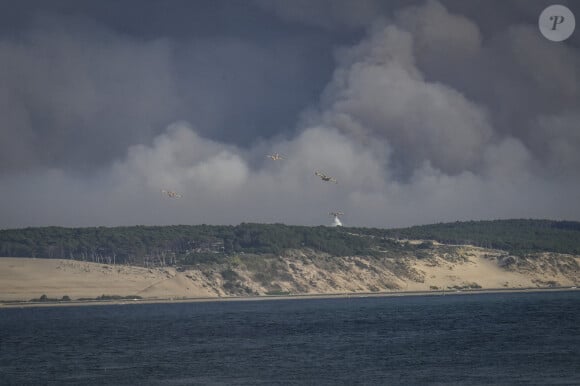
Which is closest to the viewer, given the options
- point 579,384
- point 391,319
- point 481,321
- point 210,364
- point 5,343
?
point 579,384

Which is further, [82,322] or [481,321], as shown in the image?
[82,322]

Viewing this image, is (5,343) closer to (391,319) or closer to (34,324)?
(34,324)

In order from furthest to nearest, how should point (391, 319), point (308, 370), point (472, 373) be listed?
point (391, 319)
point (308, 370)
point (472, 373)

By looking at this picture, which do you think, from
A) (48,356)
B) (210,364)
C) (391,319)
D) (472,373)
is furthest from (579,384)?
(391,319)

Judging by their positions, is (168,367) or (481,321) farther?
(481,321)

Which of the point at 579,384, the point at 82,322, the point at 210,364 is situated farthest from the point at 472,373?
the point at 82,322

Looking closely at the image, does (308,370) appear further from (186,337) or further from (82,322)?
(82,322)
